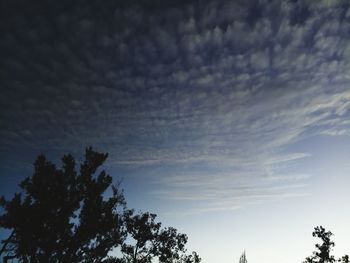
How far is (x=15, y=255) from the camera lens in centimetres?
2058

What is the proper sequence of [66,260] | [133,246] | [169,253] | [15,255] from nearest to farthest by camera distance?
[15,255] < [66,260] < [133,246] < [169,253]

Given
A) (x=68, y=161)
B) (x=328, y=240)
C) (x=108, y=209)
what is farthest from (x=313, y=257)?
(x=68, y=161)

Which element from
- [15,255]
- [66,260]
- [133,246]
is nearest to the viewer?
[15,255]

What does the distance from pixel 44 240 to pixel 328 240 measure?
4789cm

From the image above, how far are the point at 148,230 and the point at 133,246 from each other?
11.4 ft

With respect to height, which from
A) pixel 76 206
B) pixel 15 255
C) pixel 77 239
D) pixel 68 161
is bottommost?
pixel 15 255

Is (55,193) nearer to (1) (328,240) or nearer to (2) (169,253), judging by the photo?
(2) (169,253)

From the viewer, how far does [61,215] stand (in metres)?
22.4

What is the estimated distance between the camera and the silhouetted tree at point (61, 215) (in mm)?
21578

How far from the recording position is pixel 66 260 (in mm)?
22188

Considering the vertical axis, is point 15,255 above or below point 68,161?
below

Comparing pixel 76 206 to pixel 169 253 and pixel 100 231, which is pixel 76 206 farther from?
pixel 169 253

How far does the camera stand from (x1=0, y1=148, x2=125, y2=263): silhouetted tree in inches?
850

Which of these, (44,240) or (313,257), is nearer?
(44,240)
